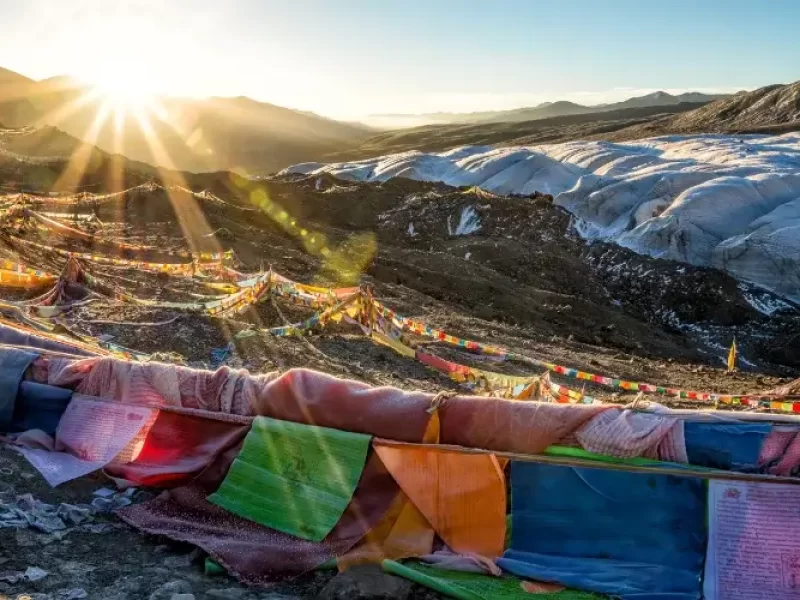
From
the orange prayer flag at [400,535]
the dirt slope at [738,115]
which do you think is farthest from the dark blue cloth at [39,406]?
the dirt slope at [738,115]

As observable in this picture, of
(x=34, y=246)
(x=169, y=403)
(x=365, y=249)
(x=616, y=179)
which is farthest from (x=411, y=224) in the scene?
(x=169, y=403)

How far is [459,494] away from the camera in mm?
3814

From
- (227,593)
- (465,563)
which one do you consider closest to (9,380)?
(227,593)

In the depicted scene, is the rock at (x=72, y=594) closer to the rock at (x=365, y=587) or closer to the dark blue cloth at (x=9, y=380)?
the rock at (x=365, y=587)

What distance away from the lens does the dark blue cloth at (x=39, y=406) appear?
4918mm

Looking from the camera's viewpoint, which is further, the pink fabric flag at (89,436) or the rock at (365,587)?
the pink fabric flag at (89,436)

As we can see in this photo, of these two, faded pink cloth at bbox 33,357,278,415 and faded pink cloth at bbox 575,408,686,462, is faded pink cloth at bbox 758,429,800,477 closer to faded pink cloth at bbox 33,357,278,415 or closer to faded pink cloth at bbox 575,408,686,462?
faded pink cloth at bbox 575,408,686,462


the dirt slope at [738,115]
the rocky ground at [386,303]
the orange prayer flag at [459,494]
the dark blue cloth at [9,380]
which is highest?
the dirt slope at [738,115]

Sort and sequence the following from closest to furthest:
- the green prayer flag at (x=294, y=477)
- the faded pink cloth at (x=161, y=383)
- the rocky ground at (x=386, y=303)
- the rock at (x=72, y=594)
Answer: the rock at (x=72, y=594), the rocky ground at (x=386, y=303), the green prayer flag at (x=294, y=477), the faded pink cloth at (x=161, y=383)

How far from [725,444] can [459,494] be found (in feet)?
4.21

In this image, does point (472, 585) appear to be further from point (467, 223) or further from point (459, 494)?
point (467, 223)

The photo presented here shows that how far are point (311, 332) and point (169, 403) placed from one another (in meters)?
7.31

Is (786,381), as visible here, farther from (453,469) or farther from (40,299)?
(40,299)

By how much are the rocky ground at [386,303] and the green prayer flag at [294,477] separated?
364 millimetres
